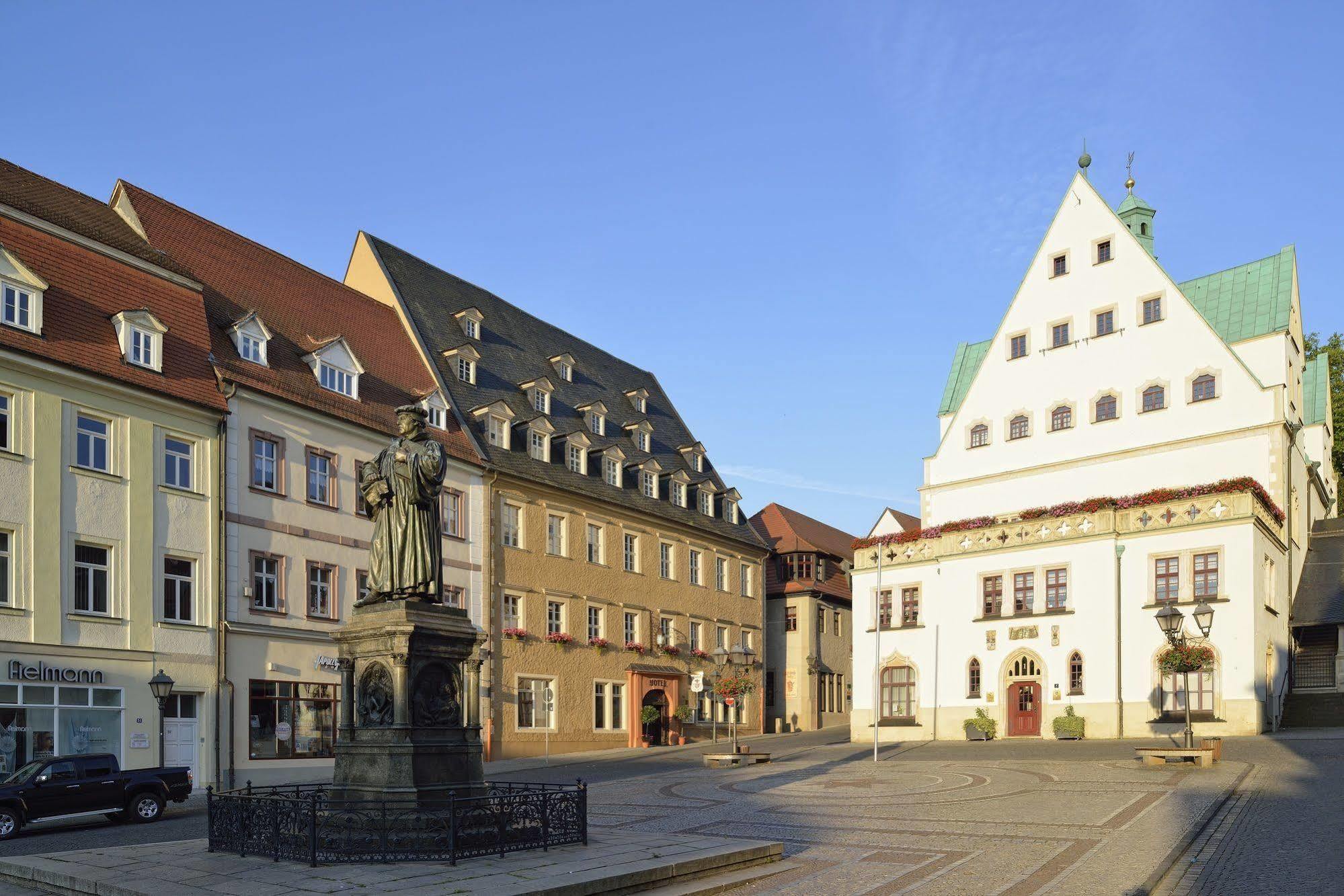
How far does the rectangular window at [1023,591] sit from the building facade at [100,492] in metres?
25.3

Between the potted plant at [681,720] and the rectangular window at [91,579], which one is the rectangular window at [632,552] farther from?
the rectangular window at [91,579]

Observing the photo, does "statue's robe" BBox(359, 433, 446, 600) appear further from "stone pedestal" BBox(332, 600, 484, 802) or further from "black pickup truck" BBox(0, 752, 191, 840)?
"black pickup truck" BBox(0, 752, 191, 840)

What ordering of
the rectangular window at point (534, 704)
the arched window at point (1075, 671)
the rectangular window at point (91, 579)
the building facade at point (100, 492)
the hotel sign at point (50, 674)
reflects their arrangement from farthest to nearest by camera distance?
the rectangular window at point (534, 704) < the arched window at point (1075, 671) < the rectangular window at point (91, 579) < the building facade at point (100, 492) < the hotel sign at point (50, 674)

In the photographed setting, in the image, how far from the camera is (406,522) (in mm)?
16219

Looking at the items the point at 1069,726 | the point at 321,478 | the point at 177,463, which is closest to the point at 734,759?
the point at 1069,726

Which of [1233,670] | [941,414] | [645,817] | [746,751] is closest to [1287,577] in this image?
[1233,670]

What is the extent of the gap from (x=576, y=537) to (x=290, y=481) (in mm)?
14072

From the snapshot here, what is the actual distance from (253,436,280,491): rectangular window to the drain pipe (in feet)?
83.2

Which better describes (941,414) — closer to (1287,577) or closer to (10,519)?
(1287,577)

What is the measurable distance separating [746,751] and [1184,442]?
18791 millimetres

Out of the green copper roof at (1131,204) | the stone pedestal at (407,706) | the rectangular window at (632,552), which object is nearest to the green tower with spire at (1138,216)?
the green copper roof at (1131,204)

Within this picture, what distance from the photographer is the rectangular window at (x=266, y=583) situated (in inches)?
1324

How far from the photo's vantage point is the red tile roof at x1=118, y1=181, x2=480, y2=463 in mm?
35781

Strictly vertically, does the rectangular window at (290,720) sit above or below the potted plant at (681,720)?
above
